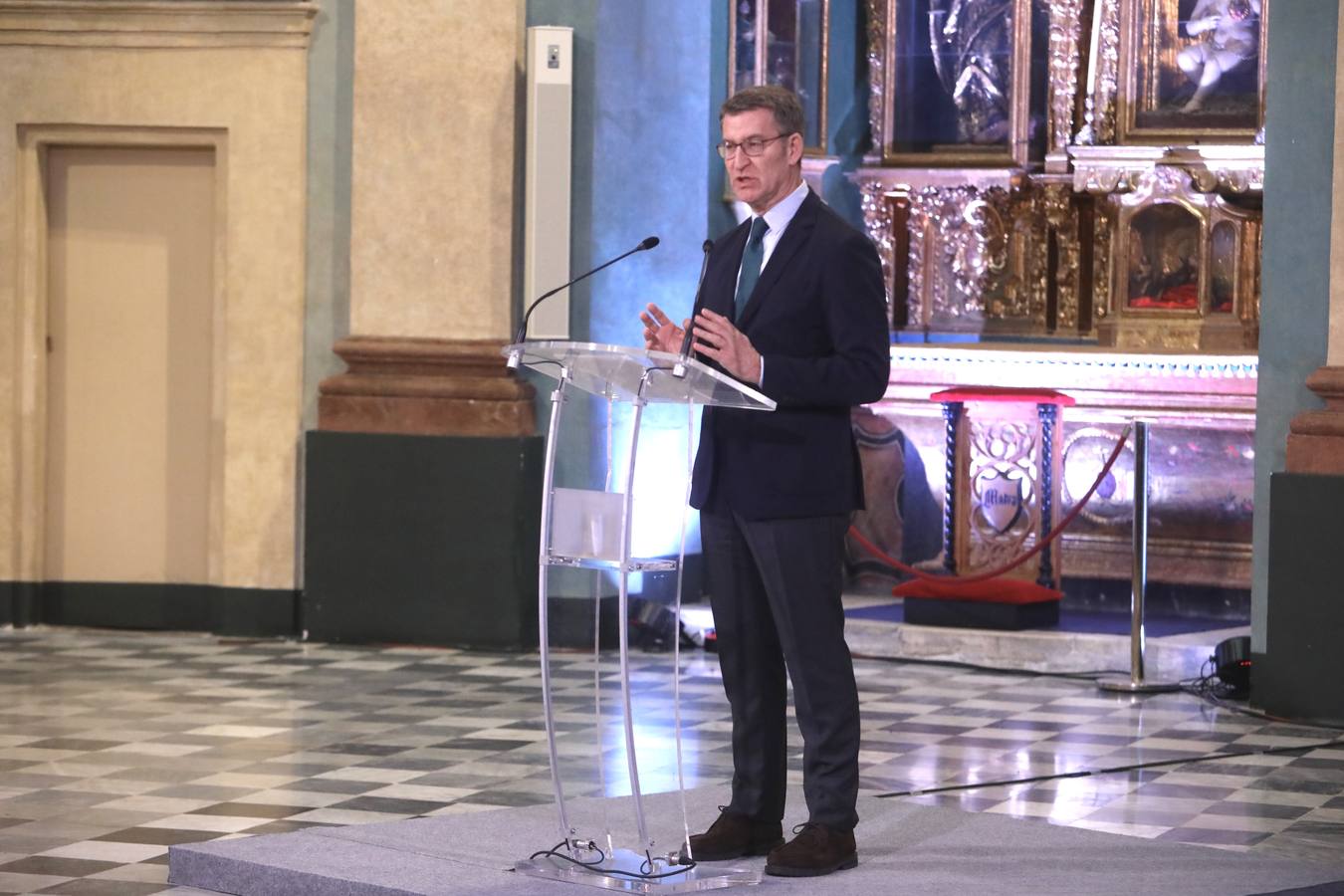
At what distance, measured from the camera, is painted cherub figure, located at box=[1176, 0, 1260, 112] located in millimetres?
11070

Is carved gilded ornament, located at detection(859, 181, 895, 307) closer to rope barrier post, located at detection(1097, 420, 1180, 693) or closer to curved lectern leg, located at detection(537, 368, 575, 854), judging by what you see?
rope barrier post, located at detection(1097, 420, 1180, 693)

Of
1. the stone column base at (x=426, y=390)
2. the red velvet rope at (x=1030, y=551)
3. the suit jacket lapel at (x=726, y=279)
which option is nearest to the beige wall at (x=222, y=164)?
the stone column base at (x=426, y=390)

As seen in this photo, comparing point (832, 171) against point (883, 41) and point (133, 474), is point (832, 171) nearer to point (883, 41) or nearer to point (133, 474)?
point (883, 41)

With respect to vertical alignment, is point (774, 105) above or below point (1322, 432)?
above

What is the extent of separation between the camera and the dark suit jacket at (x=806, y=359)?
4891 millimetres

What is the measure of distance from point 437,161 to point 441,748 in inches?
138

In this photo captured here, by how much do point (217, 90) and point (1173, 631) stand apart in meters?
5.30

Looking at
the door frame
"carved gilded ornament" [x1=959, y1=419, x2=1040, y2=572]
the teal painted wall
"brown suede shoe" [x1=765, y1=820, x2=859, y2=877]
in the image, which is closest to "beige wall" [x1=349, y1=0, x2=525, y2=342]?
the door frame

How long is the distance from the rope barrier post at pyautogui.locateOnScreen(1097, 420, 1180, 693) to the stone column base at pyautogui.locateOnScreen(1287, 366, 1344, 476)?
0.81 metres

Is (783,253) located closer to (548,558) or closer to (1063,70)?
(548,558)

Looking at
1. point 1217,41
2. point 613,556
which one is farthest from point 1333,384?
point 613,556

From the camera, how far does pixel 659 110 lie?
10328 mm

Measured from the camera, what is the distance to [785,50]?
37.8 ft

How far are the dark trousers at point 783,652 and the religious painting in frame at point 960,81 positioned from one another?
7.17 m
